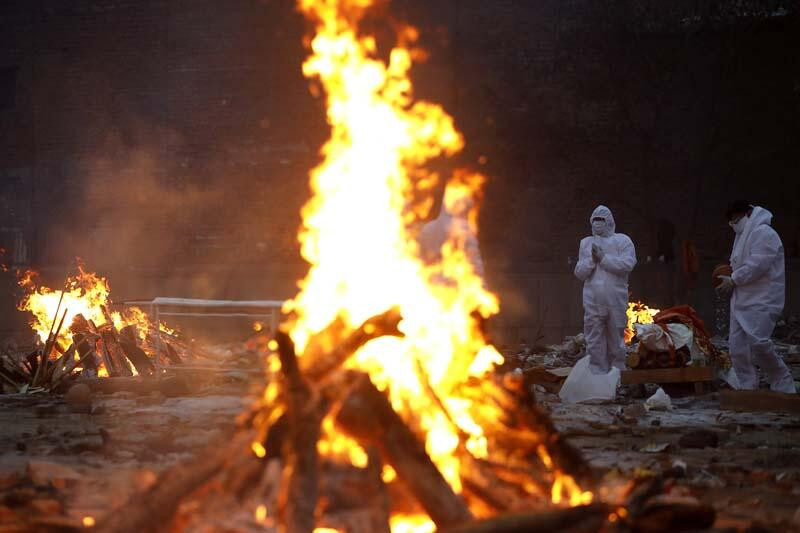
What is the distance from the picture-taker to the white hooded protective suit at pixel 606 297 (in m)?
11.3

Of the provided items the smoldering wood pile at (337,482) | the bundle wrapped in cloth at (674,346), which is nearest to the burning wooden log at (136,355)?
the bundle wrapped in cloth at (674,346)

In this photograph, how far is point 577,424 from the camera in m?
8.63

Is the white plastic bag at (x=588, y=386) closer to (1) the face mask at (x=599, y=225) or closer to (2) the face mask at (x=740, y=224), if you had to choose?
(1) the face mask at (x=599, y=225)

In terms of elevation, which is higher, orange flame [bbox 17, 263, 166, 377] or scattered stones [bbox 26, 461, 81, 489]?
orange flame [bbox 17, 263, 166, 377]

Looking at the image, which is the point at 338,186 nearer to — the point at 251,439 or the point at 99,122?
the point at 251,439

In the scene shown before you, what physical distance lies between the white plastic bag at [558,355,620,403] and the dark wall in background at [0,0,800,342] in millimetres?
Result: 6238

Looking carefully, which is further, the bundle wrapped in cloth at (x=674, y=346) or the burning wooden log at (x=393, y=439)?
the bundle wrapped in cloth at (x=674, y=346)

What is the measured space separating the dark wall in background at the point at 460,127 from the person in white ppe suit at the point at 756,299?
20.1 feet

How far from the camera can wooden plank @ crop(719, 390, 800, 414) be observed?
30.1 ft

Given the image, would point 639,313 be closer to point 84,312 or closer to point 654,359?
point 654,359

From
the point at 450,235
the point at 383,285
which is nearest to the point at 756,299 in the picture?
the point at 450,235

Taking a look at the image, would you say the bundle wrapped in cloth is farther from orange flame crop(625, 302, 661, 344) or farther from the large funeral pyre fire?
orange flame crop(625, 302, 661, 344)

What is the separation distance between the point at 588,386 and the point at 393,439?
6112 mm

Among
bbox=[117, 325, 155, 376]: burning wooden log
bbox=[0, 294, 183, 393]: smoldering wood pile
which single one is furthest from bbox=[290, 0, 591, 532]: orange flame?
bbox=[117, 325, 155, 376]: burning wooden log
